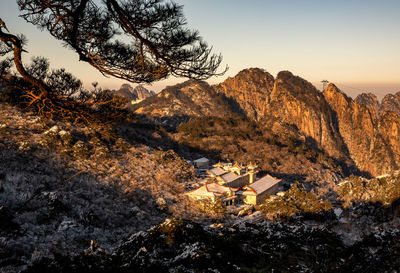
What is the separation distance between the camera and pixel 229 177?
159 feet

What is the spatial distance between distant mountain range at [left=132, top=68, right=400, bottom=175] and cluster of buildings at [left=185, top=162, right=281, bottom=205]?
86.2 meters

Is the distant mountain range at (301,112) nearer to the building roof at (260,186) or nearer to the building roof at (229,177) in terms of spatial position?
the building roof at (229,177)

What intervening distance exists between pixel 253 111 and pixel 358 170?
229 feet

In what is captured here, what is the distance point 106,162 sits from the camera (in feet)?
118

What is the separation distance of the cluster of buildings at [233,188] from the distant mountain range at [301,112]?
3394 inches

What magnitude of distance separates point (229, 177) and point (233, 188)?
19.2ft

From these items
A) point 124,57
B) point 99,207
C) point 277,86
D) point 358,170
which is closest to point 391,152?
point 358,170

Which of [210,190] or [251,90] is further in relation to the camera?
[251,90]

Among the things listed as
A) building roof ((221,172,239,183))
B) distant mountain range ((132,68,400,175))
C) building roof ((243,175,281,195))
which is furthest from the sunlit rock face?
building roof ((221,172,239,183))

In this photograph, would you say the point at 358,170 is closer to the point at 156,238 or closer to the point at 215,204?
the point at 215,204

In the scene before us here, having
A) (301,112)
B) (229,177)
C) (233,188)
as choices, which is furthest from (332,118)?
(233,188)

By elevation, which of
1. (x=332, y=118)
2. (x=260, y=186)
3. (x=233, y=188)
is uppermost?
(x=332, y=118)

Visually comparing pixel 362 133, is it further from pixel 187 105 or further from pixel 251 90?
pixel 187 105

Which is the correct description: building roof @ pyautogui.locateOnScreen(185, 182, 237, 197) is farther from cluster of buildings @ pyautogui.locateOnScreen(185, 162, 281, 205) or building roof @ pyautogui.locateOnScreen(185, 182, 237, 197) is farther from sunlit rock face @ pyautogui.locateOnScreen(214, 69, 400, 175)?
sunlit rock face @ pyautogui.locateOnScreen(214, 69, 400, 175)
